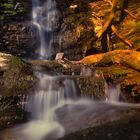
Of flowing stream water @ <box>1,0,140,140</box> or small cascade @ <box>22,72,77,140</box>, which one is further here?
small cascade @ <box>22,72,77,140</box>

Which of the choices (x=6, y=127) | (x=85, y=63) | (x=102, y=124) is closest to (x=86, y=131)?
(x=102, y=124)

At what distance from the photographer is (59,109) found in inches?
373

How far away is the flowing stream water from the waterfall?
456 centimetres

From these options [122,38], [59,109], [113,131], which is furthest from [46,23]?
[113,131]

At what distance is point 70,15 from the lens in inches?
638

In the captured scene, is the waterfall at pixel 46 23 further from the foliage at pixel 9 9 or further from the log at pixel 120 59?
the log at pixel 120 59

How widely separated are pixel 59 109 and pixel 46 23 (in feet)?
26.1

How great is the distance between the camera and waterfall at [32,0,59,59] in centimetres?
1575

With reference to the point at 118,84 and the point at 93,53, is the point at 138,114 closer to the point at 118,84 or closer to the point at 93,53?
the point at 118,84

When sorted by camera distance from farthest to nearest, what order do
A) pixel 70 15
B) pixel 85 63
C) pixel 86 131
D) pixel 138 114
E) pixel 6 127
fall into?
pixel 70 15 → pixel 85 63 → pixel 6 127 → pixel 138 114 → pixel 86 131

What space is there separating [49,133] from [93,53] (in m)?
7.02

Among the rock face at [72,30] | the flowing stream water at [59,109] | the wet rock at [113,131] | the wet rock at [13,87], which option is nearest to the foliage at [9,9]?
the rock face at [72,30]

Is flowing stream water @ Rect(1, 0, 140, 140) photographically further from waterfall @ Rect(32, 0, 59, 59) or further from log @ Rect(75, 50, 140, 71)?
waterfall @ Rect(32, 0, 59, 59)

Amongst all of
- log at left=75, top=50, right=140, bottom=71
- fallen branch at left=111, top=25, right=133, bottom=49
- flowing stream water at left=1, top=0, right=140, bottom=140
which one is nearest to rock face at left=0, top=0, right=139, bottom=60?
fallen branch at left=111, top=25, right=133, bottom=49
